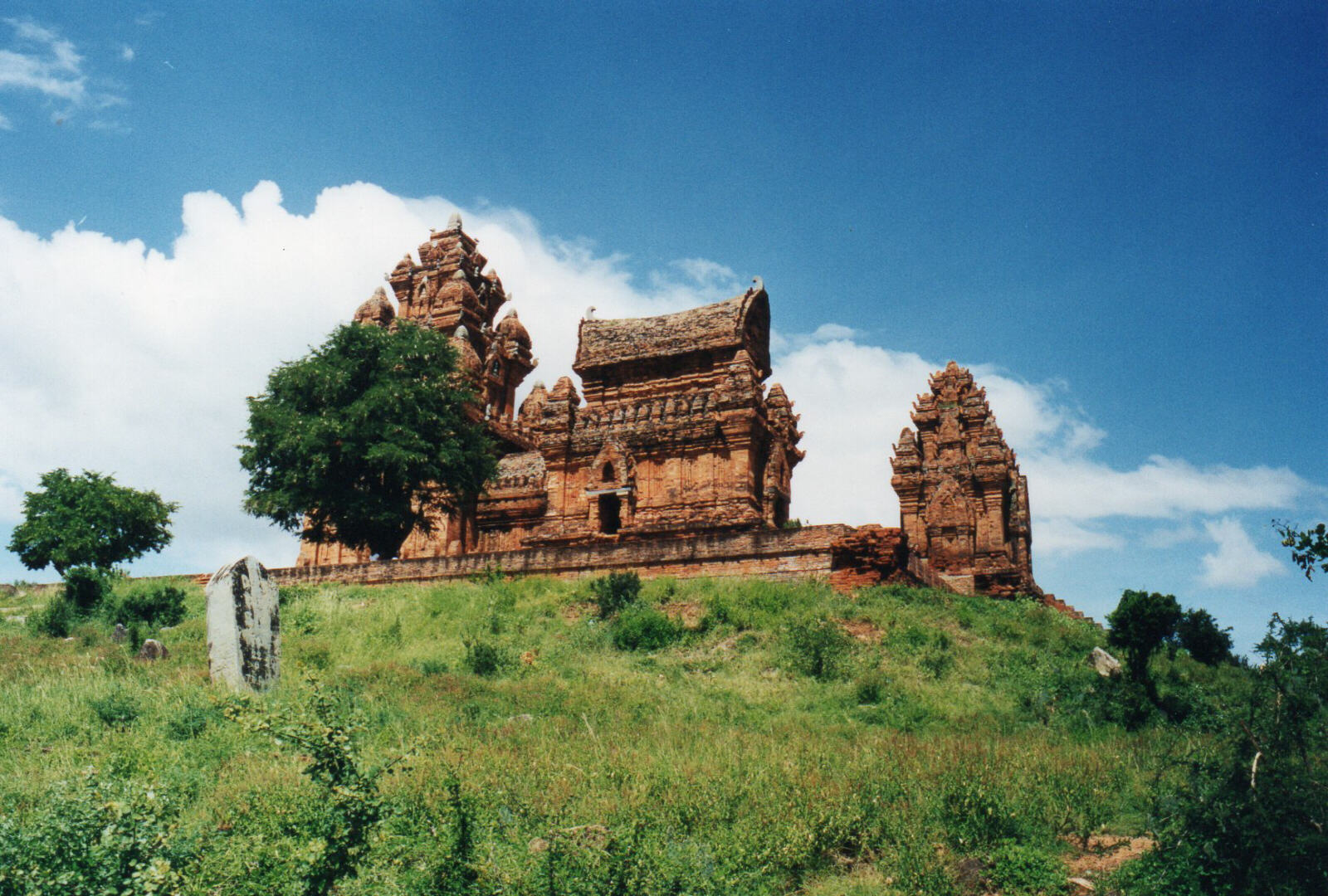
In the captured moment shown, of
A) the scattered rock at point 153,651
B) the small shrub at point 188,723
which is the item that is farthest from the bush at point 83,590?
the small shrub at point 188,723

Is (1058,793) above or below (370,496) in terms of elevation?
below

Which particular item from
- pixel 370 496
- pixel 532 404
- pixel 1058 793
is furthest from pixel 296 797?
pixel 532 404

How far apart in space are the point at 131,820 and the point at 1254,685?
26.3 ft

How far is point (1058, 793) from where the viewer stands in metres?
9.08

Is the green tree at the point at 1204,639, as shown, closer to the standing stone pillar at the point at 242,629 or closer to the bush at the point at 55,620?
the standing stone pillar at the point at 242,629

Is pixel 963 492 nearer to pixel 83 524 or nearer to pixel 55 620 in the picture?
pixel 55 620

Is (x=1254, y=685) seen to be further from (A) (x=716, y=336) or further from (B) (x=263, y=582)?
(A) (x=716, y=336)

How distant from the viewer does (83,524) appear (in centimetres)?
3231

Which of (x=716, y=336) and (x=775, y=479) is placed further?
(x=716, y=336)

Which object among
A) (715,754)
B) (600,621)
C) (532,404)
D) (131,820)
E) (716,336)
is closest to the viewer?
(131,820)

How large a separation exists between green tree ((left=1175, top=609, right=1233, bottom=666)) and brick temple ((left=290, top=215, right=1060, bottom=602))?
4.08m

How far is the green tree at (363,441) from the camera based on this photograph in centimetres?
2525

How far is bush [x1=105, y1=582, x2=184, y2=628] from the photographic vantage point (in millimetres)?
20656

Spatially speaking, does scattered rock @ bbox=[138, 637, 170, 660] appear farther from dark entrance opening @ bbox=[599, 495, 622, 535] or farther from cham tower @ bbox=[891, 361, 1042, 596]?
cham tower @ bbox=[891, 361, 1042, 596]
